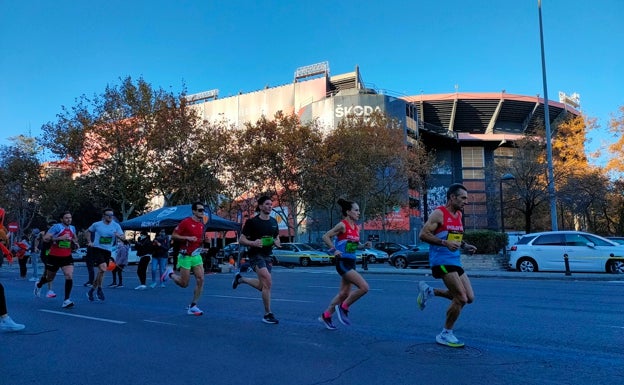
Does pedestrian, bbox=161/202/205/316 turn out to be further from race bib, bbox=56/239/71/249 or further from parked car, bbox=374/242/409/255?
parked car, bbox=374/242/409/255

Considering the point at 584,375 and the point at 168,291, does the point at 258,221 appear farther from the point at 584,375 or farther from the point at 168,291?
the point at 168,291

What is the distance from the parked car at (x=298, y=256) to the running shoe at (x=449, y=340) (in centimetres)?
2397

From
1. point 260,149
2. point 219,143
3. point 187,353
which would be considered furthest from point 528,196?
point 187,353

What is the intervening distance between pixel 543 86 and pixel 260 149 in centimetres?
1778

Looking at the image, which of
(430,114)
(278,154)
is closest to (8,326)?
(278,154)

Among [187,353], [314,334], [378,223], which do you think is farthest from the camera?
[378,223]

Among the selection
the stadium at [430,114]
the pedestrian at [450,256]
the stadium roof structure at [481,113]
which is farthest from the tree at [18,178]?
the stadium roof structure at [481,113]

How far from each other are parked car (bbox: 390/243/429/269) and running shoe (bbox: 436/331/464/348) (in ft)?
63.4

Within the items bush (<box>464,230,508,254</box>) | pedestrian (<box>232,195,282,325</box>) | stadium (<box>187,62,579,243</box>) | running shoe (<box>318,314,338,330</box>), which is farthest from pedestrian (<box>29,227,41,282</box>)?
stadium (<box>187,62,579,243</box>)

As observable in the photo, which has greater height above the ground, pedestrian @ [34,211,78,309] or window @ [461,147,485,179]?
window @ [461,147,485,179]

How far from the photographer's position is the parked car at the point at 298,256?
29.9m

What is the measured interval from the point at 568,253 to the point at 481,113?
188 feet

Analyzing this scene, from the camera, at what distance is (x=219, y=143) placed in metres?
35.5

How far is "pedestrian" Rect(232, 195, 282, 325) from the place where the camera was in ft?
24.1
